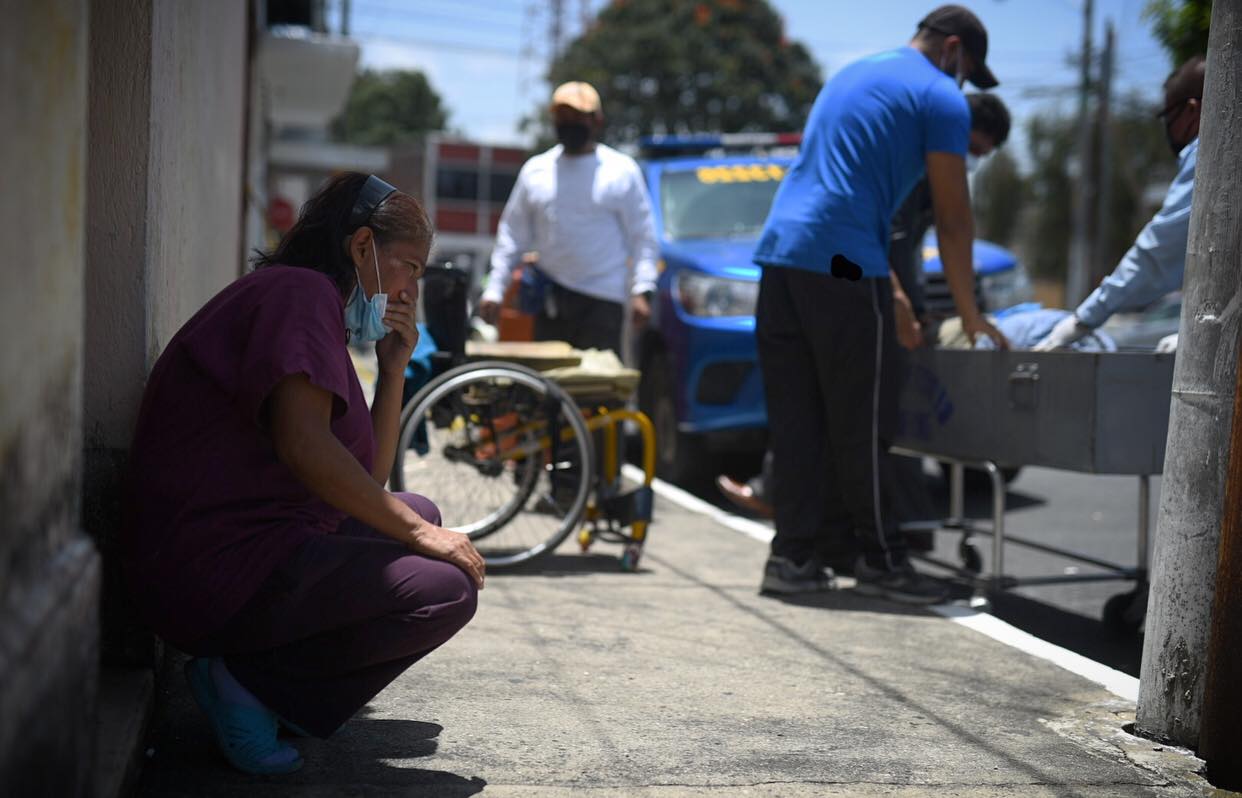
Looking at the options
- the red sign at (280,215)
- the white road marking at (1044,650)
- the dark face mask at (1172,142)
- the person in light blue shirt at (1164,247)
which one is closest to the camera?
the white road marking at (1044,650)

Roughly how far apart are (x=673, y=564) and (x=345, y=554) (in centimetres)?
291

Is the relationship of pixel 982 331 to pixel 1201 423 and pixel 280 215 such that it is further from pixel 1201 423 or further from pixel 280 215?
pixel 280 215

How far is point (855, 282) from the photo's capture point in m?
4.88

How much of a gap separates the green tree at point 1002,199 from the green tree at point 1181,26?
2986cm

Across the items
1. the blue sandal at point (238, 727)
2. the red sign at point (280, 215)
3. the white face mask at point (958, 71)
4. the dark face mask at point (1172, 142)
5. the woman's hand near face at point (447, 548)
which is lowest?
the blue sandal at point (238, 727)

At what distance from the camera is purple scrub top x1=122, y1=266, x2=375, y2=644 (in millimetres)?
2736

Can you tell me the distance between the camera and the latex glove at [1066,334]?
503 centimetres

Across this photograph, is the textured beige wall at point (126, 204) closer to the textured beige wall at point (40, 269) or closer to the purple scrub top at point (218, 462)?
the purple scrub top at point (218, 462)

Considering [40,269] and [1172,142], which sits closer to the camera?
[40,269]

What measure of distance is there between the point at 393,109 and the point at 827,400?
82984 millimetres

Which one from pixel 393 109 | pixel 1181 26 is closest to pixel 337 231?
pixel 1181 26

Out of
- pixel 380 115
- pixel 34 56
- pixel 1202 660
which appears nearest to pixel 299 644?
pixel 34 56

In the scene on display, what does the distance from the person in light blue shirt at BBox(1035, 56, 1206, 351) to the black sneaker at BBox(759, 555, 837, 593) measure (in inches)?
44.7

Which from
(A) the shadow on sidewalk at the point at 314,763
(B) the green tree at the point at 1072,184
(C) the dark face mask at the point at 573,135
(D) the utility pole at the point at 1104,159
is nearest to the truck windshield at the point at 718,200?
(C) the dark face mask at the point at 573,135
